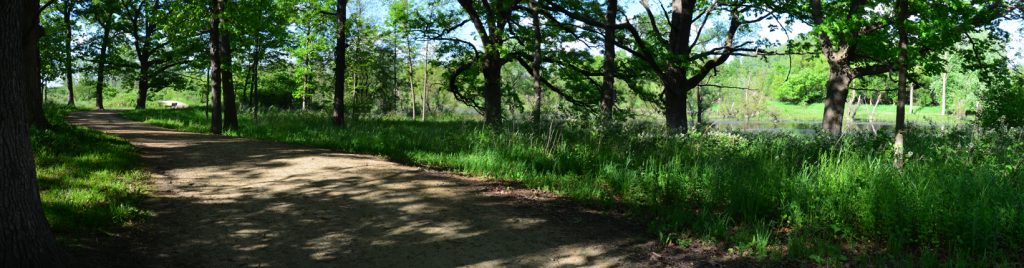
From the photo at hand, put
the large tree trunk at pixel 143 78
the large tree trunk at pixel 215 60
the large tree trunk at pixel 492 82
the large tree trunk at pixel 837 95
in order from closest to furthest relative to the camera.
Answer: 1. the large tree trunk at pixel 215 60
2. the large tree trunk at pixel 837 95
3. the large tree trunk at pixel 492 82
4. the large tree trunk at pixel 143 78

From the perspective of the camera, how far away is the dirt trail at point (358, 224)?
4.79 meters

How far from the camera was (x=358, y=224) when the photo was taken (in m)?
5.79

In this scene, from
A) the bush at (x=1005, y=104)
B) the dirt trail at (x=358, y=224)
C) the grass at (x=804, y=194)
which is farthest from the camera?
the bush at (x=1005, y=104)

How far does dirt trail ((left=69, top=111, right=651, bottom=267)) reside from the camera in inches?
189

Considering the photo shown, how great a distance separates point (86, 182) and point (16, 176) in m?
3.41

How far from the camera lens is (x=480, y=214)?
629 centimetres

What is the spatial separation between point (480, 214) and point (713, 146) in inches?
203

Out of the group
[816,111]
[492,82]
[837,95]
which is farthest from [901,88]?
[816,111]

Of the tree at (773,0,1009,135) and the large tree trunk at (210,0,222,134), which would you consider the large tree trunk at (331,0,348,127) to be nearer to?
the large tree trunk at (210,0,222,134)

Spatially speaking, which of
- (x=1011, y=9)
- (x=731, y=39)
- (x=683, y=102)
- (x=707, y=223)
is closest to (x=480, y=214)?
(x=707, y=223)

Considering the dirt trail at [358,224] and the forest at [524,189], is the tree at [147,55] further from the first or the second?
the dirt trail at [358,224]

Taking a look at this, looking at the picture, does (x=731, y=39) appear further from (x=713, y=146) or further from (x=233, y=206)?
(x=233, y=206)

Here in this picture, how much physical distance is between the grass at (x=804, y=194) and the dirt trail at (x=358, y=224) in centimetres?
73

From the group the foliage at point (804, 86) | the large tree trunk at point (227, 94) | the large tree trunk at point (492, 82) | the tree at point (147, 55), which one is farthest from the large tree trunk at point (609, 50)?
the foliage at point (804, 86)
